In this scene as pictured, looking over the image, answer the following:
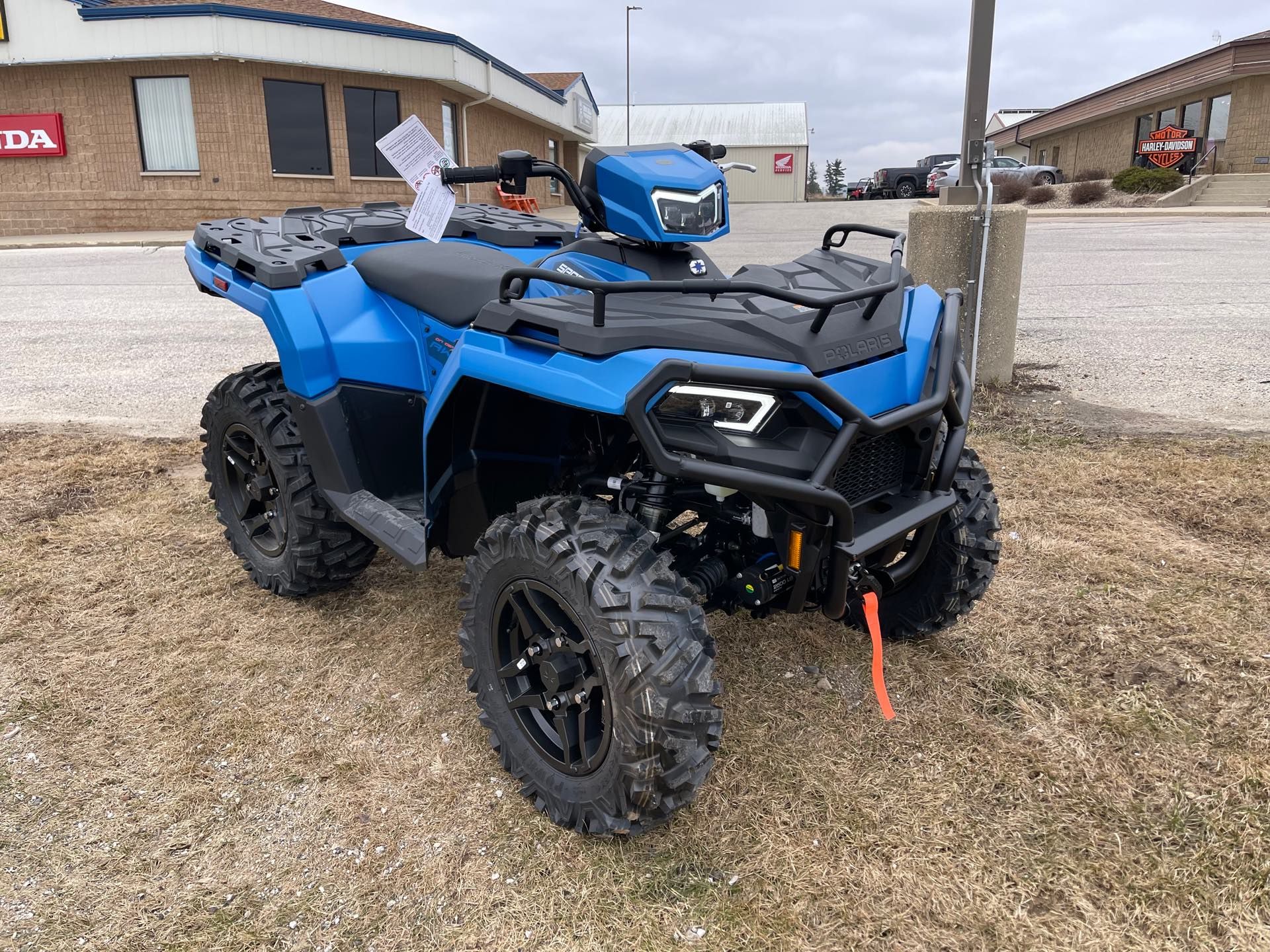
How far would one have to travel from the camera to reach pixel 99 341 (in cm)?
880

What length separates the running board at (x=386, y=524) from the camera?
8.82ft

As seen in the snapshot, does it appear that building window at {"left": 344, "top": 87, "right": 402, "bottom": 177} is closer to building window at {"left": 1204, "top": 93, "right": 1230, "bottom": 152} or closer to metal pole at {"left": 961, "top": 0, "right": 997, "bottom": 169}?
metal pole at {"left": 961, "top": 0, "right": 997, "bottom": 169}

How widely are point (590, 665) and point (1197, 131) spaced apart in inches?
1565

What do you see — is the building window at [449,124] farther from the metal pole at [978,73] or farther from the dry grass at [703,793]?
the dry grass at [703,793]

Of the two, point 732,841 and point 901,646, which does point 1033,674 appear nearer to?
point 901,646

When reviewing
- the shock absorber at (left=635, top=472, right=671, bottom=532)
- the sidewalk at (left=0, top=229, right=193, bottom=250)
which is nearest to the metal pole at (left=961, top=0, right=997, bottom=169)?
the shock absorber at (left=635, top=472, right=671, bottom=532)

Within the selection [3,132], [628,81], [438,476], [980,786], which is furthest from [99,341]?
[628,81]

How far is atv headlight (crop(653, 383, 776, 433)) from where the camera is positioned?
1938 millimetres

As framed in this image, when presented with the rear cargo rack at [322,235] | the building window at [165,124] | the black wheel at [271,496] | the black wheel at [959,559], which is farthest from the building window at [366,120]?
the black wheel at [959,559]

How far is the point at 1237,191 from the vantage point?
27.8 metres

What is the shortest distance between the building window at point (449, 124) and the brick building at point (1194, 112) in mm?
25321

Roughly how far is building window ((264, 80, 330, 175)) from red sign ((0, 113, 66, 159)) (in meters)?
4.83

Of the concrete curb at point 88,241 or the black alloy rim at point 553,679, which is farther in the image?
the concrete curb at point 88,241

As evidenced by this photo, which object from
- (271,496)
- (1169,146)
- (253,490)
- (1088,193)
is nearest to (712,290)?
(271,496)
